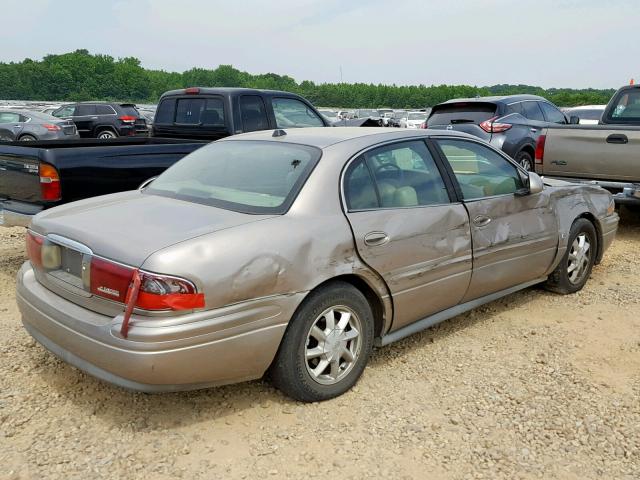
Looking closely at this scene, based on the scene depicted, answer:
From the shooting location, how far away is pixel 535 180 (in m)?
4.66

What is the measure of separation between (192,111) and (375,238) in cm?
531

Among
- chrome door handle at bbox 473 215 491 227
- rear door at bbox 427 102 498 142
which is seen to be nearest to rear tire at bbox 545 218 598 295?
chrome door handle at bbox 473 215 491 227

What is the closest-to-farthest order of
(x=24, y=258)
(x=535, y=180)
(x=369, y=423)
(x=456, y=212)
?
(x=369, y=423), (x=456, y=212), (x=535, y=180), (x=24, y=258)

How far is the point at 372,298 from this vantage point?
3654 mm

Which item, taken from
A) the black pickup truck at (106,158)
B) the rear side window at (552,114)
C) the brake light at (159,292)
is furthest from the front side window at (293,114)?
the rear side window at (552,114)

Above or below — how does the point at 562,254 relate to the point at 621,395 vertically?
above

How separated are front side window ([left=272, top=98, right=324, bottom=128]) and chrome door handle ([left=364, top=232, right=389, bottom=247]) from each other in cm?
464

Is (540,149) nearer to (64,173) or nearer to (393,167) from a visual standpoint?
(393,167)

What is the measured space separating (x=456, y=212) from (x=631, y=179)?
4030 mm

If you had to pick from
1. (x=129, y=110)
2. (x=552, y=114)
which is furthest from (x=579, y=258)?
(x=129, y=110)

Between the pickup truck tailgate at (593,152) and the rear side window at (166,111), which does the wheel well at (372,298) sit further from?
the rear side window at (166,111)

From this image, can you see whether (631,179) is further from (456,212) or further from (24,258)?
(24,258)

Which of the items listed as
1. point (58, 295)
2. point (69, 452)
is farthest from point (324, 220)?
point (69, 452)

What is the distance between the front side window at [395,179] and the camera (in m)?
3.63
